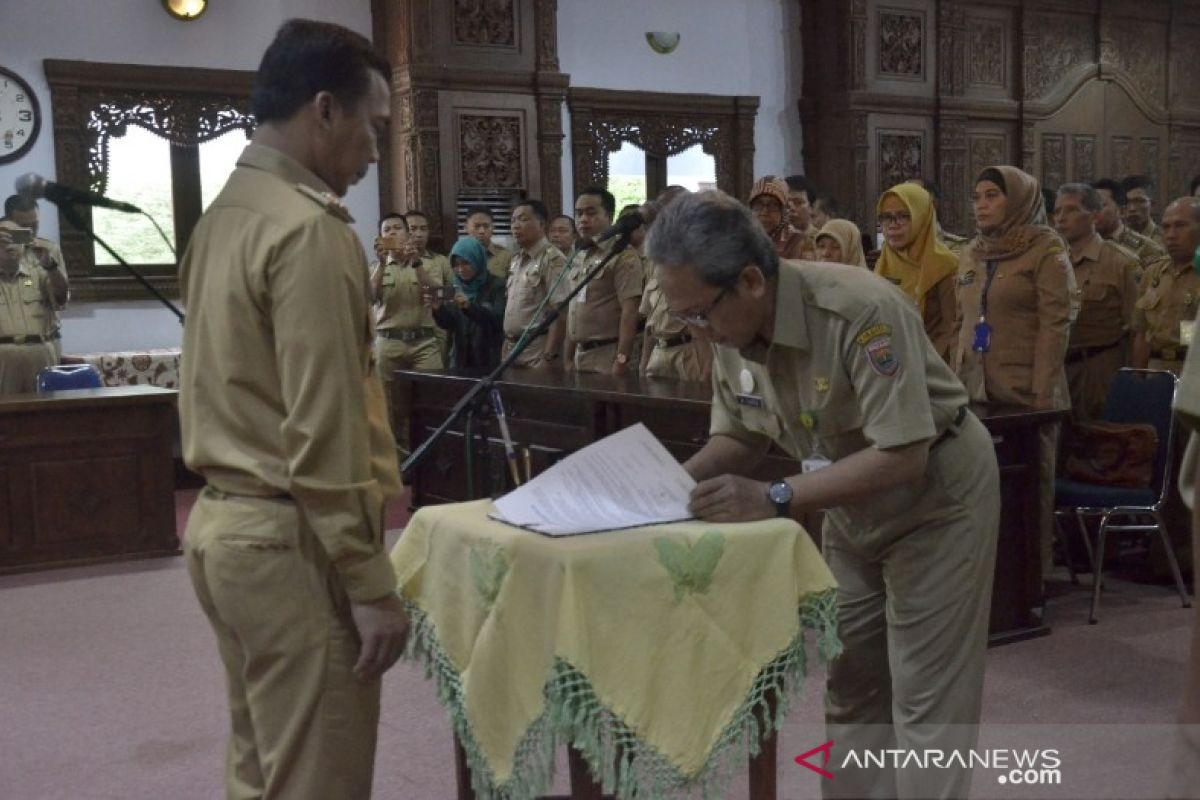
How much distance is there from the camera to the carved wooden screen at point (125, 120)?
7.64 metres

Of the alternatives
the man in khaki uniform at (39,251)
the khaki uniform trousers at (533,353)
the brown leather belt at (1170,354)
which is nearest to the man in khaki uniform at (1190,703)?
the brown leather belt at (1170,354)

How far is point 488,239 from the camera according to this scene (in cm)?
828

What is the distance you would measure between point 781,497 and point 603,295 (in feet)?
15.3

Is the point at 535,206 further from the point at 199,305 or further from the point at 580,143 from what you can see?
the point at 199,305

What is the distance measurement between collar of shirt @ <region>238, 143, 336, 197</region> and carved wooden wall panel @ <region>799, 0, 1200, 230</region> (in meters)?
8.46

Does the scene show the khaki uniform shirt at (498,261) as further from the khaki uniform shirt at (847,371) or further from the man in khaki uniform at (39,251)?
the khaki uniform shirt at (847,371)

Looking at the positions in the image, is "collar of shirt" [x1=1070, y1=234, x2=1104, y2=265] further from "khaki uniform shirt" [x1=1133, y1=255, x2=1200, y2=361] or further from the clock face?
the clock face

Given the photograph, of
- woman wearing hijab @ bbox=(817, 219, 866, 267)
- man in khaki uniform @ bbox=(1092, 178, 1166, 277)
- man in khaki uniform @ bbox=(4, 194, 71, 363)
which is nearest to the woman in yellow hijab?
woman wearing hijab @ bbox=(817, 219, 866, 267)

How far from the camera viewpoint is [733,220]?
1.91 m

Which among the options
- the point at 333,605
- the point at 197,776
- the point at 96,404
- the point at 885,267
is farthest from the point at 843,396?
the point at 96,404

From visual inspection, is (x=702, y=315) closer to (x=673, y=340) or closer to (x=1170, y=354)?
(x=673, y=340)

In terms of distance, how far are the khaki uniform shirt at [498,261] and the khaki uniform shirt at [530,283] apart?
99 cm

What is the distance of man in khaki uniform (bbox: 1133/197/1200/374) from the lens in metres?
5.37

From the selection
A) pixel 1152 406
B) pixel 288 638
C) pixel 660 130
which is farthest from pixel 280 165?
pixel 660 130
